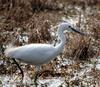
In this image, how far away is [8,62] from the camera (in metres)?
8.57

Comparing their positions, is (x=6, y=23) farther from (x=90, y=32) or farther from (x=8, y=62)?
(x=8, y=62)

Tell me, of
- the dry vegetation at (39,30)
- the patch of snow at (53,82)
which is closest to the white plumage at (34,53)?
the patch of snow at (53,82)

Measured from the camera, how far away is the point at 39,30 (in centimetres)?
1009

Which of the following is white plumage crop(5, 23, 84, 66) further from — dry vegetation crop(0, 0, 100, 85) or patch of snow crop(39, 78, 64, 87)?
dry vegetation crop(0, 0, 100, 85)

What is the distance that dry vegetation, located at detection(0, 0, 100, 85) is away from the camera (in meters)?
8.55

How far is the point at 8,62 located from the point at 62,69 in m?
0.94

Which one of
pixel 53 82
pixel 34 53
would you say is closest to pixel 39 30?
pixel 53 82

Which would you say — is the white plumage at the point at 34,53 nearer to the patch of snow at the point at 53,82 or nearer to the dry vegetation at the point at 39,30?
the patch of snow at the point at 53,82

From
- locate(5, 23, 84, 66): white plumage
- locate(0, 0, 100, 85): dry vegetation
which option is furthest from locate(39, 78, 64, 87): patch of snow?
locate(5, 23, 84, 66): white plumage

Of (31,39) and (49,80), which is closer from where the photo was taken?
(49,80)

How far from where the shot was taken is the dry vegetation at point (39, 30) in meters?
8.55

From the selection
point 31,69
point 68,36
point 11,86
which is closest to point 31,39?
point 68,36

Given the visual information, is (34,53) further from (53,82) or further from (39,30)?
(39,30)

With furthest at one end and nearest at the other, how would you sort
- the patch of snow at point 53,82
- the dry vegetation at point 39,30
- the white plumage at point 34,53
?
the dry vegetation at point 39,30, the patch of snow at point 53,82, the white plumage at point 34,53
